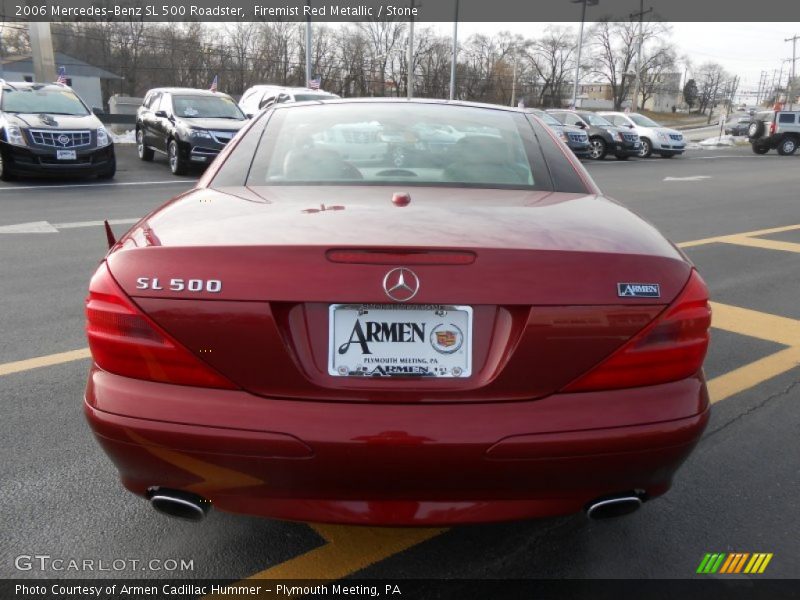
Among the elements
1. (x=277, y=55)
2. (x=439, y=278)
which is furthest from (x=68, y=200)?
(x=277, y=55)

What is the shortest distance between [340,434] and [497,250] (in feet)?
2.11

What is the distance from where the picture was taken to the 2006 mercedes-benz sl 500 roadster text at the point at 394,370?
177 cm

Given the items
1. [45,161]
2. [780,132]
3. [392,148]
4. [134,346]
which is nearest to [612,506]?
[134,346]

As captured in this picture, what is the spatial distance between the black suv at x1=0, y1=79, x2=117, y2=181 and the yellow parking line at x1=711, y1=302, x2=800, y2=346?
421 inches

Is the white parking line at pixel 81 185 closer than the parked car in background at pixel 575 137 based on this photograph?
Yes

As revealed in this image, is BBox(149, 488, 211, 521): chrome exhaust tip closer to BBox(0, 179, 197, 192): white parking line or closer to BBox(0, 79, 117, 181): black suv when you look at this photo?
BBox(0, 179, 197, 192): white parking line

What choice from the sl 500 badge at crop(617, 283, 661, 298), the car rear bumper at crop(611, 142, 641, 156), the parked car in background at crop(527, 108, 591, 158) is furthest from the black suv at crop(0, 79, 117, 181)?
the car rear bumper at crop(611, 142, 641, 156)

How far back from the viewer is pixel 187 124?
45.5ft

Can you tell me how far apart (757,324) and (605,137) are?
20086 millimetres

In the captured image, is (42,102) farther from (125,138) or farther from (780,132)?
Answer: (780,132)

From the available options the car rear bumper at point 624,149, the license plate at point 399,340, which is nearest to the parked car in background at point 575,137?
the car rear bumper at point 624,149

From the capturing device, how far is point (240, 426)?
178 centimetres

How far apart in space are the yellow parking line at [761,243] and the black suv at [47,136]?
10.3 m

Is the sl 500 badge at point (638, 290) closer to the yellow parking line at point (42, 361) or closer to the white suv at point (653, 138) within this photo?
the yellow parking line at point (42, 361)
